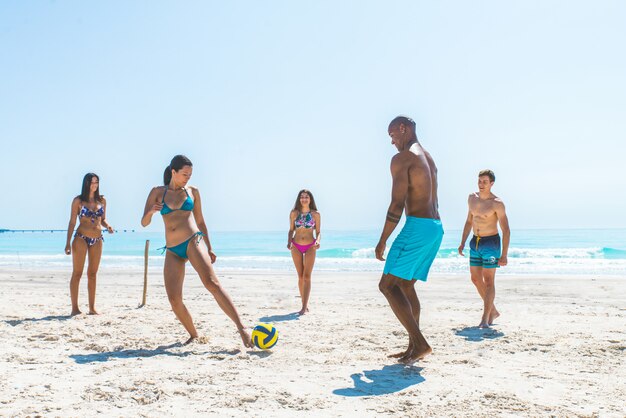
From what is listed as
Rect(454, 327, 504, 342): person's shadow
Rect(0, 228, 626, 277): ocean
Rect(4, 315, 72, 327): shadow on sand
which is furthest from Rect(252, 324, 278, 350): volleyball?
Rect(0, 228, 626, 277): ocean

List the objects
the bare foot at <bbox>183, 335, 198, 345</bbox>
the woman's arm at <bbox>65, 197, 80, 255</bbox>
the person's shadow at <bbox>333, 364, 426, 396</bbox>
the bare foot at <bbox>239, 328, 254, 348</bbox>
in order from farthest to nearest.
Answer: the woman's arm at <bbox>65, 197, 80, 255</bbox>
the bare foot at <bbox>183, 335, 198, 345</bbox>
the bare foot at <bbox>239, 328, 254, 348</bbox>
the person's shadow at <bbox>333, 364, 426, 396</bbox>

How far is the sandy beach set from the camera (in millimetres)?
3490

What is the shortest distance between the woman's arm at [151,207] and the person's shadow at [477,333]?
357 centimetres

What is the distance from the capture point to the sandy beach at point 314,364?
349cm

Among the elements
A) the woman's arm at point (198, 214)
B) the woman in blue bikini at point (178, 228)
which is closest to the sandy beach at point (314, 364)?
the woman in blue bikini at point (178, 228)

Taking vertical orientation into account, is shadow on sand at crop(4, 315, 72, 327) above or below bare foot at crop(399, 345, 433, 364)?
below

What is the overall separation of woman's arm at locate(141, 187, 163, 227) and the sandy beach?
1.26m

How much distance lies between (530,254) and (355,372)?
32361 mm

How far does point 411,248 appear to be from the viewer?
4402 millimetres

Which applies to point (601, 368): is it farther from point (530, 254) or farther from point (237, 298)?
point (530, 254)

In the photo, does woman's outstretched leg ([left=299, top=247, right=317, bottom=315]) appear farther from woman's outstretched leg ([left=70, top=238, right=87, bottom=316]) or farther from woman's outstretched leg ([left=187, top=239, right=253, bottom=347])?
woman's outstretched leg ([left=70, top=238, right=87, bottom=316])

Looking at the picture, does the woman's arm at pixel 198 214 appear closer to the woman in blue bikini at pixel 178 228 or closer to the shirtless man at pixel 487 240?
the woman in blue bikini at pixel 178 228

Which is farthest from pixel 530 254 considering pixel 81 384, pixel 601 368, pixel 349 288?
pixel 81 384

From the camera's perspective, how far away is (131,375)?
418 centimetres
